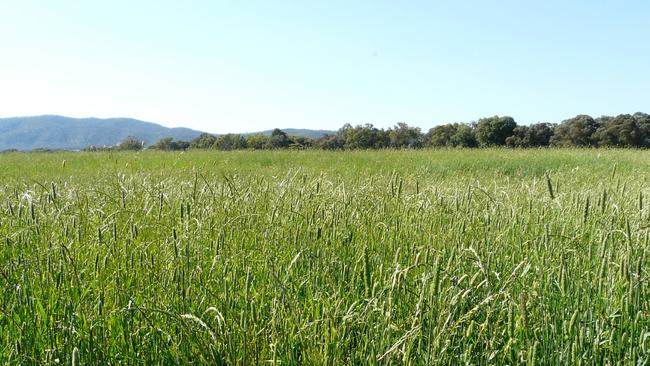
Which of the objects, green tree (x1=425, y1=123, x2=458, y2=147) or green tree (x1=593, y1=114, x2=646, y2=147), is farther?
green tree (x1=425, y1=123, x2=458, y2=147)

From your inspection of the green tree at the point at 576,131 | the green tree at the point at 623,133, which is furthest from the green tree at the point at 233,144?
the green tree at the point at 576,131

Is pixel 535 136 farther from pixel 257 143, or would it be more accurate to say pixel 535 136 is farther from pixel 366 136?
pixel 257 143

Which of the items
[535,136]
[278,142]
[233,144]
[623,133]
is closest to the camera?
[233,144]

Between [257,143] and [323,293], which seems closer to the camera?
[323,293]

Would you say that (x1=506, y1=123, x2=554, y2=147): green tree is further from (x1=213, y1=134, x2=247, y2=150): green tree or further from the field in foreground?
the field in foreground

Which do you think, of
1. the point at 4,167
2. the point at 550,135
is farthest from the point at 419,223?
the point at 550,135

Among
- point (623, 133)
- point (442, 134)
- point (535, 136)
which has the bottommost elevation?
point (535, 136)

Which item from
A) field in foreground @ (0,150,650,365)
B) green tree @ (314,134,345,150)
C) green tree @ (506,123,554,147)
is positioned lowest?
field in foreground @ (0,150,650,365)

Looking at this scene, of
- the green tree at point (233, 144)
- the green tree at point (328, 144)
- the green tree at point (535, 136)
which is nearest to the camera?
the green tree at point (328, 144)

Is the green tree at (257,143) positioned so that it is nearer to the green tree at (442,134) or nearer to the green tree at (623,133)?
the green tree at (442,134)

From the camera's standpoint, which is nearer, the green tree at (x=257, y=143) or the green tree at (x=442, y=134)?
the green tree at (x=257, y=143)

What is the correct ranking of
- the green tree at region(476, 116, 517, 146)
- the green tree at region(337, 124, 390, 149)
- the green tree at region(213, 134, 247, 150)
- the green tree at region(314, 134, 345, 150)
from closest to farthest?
the green tree at region(314, 134, 345, 150), the green tree at region(213, 134, 247, 150), the green tree at region(337, 124, 390, 149), the green tree at region(476, 116, 517, 146)

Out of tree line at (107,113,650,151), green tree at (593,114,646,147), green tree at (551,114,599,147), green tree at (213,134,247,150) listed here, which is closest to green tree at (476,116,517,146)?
tree line at (107,113,650,151)

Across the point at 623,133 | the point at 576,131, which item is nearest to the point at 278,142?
the point at 623,133
